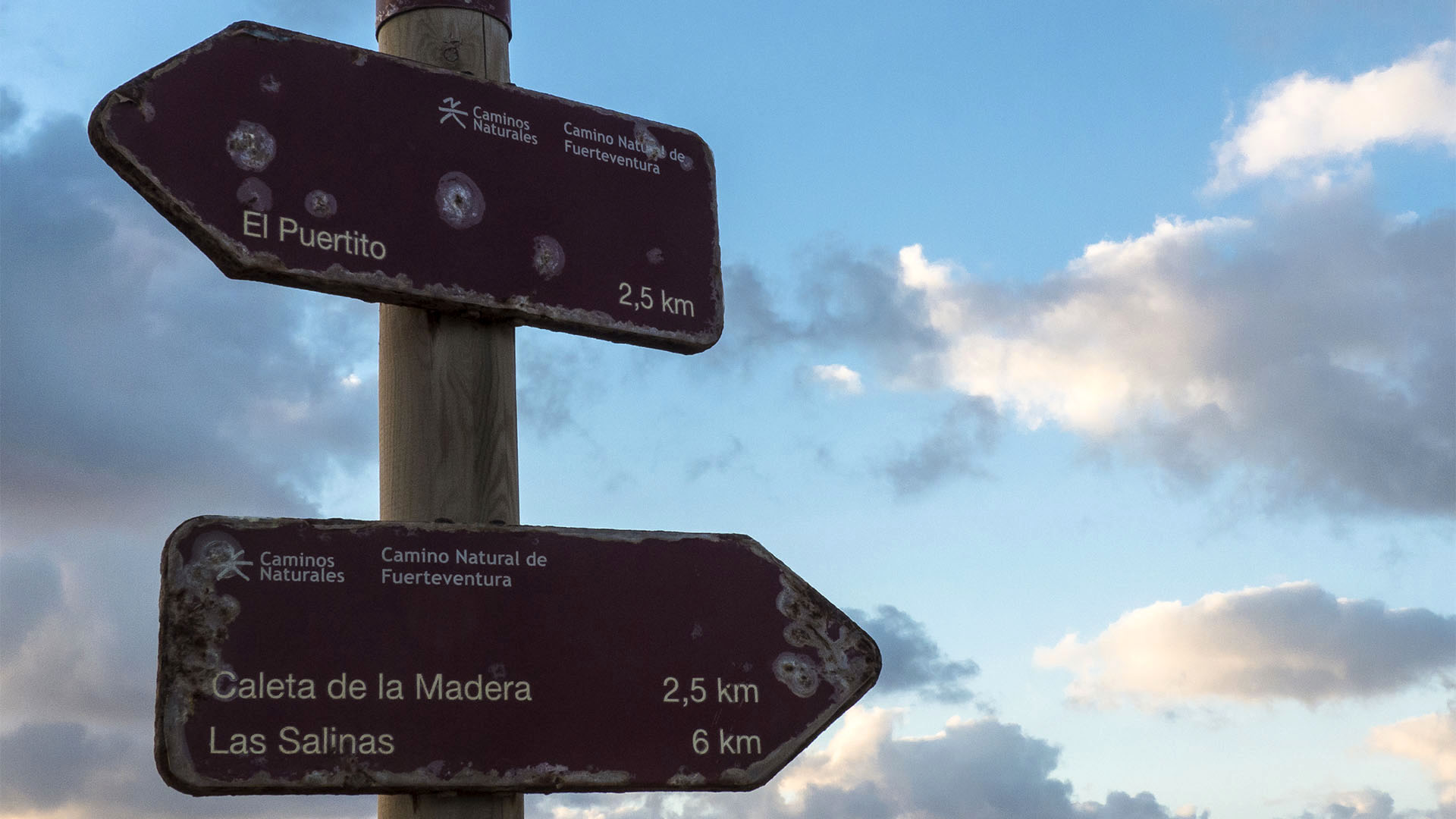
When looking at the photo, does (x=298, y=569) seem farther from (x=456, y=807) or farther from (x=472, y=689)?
(x=456, y=807)

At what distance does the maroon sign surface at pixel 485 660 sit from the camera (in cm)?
254

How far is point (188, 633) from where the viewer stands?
254cm

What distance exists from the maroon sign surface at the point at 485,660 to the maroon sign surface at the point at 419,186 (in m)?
0.58

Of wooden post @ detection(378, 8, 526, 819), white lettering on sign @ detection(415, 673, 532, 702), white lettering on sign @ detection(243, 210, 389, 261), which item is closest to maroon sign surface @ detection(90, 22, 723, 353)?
white lettering on sign @ detection(243, 210, 389, 261)

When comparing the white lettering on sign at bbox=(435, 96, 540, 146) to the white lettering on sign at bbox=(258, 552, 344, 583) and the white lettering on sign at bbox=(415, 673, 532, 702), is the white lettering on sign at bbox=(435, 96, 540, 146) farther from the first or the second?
the white lettering on sign at bbox=(415, 673, 532, 702)

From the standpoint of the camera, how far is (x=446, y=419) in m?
Result: 3.05

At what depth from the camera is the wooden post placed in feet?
9.89

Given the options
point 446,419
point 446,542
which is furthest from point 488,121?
point 446,542

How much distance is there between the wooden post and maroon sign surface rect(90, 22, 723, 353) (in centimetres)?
11

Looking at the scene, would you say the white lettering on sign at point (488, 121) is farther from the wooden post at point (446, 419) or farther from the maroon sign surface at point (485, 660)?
the maroon sign surface at point (485, 660)

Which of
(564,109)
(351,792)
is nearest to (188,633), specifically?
(351,792)

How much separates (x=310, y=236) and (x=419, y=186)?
11.7 inches

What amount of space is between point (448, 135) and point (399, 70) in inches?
7.9

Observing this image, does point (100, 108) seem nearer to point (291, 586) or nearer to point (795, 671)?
point (291, 586)
